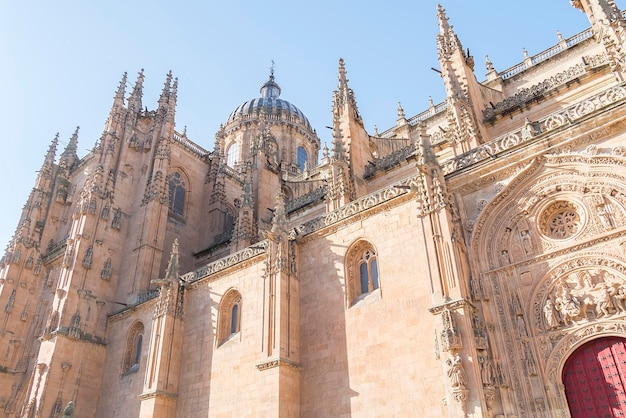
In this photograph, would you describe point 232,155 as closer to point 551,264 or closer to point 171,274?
point 171,274

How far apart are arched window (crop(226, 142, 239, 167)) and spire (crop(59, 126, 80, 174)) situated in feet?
44.8

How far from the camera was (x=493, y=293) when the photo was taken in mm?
12352

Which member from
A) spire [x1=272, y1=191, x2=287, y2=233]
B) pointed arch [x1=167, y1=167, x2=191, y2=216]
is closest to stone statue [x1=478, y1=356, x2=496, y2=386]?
spire [x1=272, y1=191, x2=287, y2=233]

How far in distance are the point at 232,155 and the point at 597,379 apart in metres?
40.8

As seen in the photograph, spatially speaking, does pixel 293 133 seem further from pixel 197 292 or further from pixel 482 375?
pixel 482 375

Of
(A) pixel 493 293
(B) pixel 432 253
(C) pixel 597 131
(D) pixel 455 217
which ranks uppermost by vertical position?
(C) pixel 597 131

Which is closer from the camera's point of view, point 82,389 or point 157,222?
point 82,389

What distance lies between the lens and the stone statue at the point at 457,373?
10.8m

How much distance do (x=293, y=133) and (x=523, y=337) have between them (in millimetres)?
38889

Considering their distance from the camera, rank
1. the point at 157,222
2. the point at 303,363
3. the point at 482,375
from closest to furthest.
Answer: the point at 482,375 < the point at 303,363 < the point at 157,222

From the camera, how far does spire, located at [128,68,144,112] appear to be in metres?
31.2

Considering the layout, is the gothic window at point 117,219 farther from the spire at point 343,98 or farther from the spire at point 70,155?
the spire at point 343,98

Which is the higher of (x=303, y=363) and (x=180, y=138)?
(x=180, y=138)

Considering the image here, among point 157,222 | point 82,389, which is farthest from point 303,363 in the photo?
point 157,222
